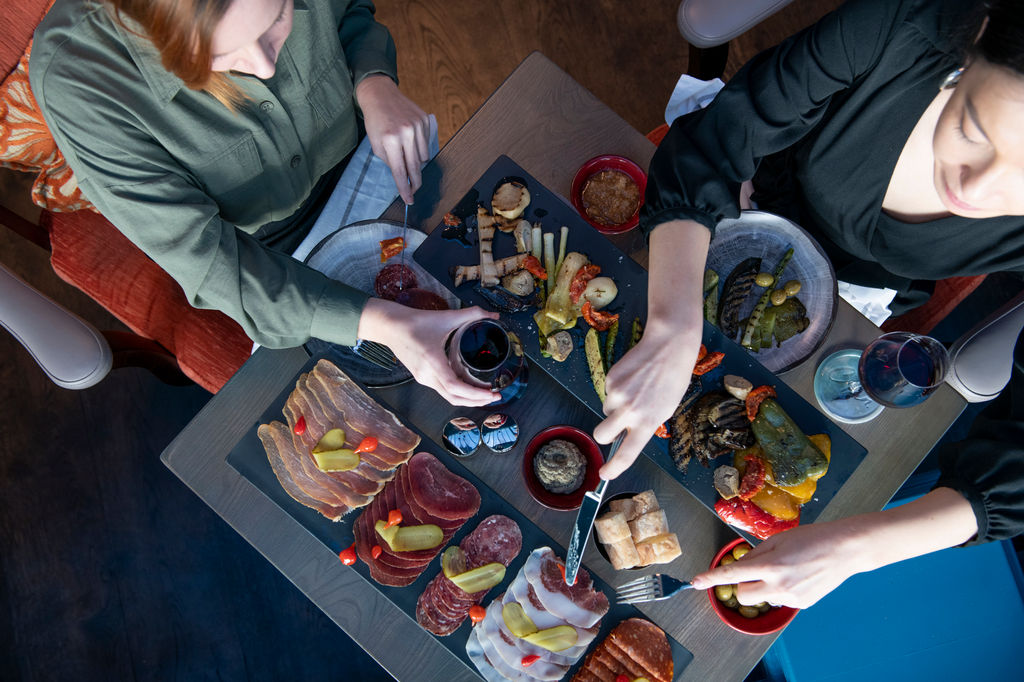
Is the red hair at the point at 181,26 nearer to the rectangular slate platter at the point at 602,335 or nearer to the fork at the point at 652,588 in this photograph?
the rectangular slate platter at the point at 602,335

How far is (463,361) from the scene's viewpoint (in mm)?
1270

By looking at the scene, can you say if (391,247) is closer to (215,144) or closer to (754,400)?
(215,144)

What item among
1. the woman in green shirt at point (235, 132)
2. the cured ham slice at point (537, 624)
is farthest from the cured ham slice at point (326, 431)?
the cured ham slice at point (537, 624)

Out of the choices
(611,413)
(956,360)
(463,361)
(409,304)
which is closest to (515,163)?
(409,304)

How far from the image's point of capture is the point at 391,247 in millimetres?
1499

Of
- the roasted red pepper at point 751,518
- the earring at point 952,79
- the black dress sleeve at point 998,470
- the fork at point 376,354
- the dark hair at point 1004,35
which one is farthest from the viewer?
the fork at point 376,354

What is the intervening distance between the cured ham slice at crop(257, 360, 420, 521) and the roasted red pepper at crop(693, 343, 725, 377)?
644 millimetres

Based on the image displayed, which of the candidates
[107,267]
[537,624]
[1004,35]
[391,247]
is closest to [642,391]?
[537,624]

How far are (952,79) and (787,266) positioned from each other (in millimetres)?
463

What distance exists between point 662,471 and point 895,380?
0.53 metres

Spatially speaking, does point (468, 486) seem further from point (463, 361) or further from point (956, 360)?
point (956, 360)

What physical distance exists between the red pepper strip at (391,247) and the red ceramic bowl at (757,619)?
41.2 inches

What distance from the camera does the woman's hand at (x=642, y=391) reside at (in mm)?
1224

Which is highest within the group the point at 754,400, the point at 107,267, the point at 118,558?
the point at 754,400
